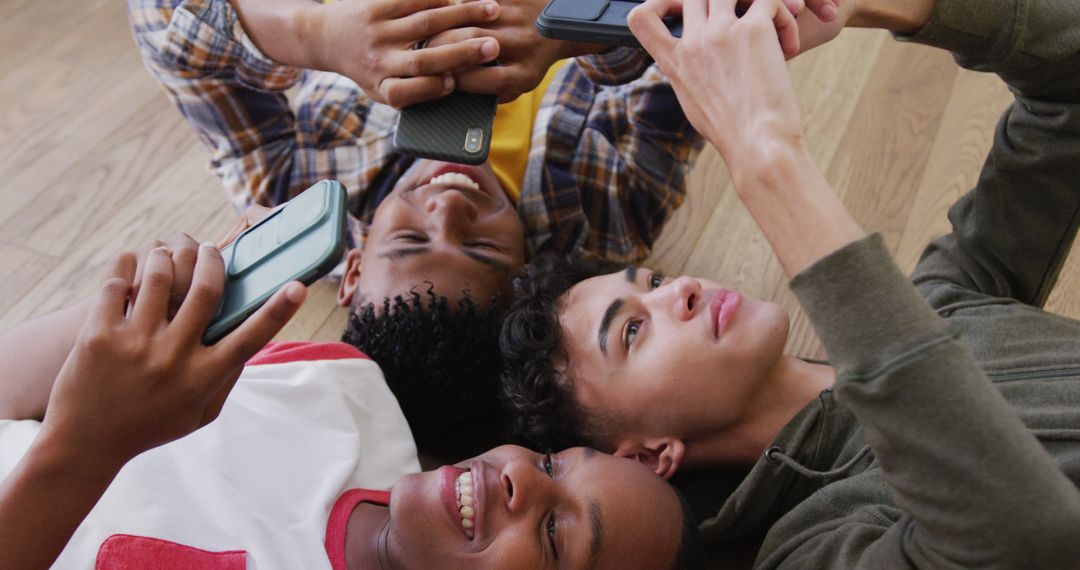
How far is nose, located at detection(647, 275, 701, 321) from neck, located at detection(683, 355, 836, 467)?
0.12 m

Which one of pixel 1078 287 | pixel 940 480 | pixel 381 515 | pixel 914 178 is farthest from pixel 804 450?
pixel 914 178

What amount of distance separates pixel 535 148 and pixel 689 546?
736 millimetres

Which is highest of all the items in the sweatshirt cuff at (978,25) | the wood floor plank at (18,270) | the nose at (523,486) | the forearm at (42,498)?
the sweatshirt cuff at (978,25)

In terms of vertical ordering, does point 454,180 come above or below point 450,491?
above

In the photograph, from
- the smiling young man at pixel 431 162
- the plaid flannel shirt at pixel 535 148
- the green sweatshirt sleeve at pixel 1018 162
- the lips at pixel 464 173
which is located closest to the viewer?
the green sweatshirt sleeve at pixel 1018 162

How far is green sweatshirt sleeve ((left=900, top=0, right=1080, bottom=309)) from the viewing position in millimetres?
936

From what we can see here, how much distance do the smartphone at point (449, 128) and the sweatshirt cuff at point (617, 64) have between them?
0.32 metres

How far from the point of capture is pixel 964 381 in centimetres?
63

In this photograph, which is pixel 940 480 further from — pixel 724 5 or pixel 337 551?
pixel 337 551

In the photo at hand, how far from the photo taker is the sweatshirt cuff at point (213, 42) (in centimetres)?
129

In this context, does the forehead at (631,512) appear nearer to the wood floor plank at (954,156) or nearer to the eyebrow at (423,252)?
the eyebrow at (423,252)

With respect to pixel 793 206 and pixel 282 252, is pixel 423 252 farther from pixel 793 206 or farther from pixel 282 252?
pixel 793 206

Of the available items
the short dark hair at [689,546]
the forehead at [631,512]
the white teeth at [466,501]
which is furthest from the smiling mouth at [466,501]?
the short dark hair at [689,546]

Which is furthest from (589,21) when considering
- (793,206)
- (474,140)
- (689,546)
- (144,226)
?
(144,226)
